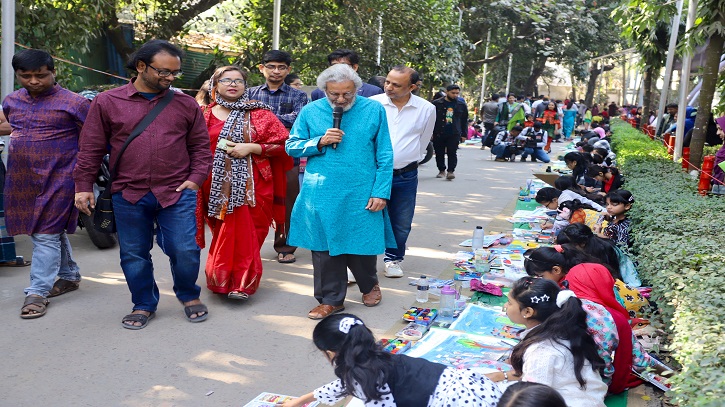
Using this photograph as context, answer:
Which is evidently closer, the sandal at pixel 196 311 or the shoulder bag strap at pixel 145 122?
the shoulder bag strap at pixel 145 122

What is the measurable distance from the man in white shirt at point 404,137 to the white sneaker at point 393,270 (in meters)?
0.21

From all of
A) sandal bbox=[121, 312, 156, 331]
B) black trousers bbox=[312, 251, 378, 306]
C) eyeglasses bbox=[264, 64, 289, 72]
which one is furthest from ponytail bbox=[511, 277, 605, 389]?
eyeglasses bbox=[264, 64, 289, 72]

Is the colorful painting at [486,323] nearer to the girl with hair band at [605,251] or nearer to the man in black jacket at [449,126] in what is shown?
the girl with hair band at [605,251]

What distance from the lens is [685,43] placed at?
29.0 feet

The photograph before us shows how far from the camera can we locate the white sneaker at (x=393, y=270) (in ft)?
20.5

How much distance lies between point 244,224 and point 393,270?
147 centimetres

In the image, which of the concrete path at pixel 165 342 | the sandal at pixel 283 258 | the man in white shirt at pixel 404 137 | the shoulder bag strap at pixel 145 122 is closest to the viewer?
the concrete path at pixel 165 342

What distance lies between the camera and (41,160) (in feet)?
16.7

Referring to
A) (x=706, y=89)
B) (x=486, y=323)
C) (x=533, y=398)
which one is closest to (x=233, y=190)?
(x=486, y=323)

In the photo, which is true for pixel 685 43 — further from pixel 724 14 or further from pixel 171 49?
pixel 171 49

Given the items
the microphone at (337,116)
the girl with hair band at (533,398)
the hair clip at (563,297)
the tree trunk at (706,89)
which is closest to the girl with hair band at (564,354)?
the hair clip at (563,297)

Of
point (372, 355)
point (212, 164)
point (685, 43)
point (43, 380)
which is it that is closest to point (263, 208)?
point (212, 164)

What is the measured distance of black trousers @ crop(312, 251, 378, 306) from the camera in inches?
200

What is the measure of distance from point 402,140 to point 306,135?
1220mm
